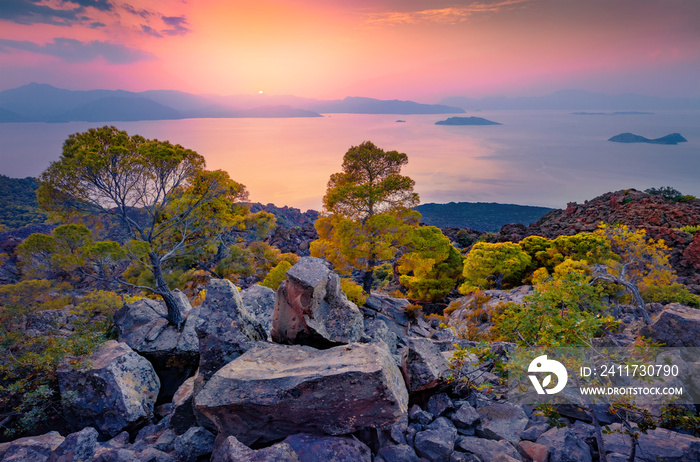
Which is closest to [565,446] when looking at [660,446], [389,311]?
[660,446]

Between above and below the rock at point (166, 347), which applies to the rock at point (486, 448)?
above

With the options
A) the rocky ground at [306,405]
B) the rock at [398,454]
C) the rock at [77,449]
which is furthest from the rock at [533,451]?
the rock at [77,449]

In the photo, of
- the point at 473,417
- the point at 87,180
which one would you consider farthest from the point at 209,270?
the point at 473,417

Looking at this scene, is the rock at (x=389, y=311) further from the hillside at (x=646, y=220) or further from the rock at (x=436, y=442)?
the hillside at (x=646, y=220)

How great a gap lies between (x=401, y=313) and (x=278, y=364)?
19530mm

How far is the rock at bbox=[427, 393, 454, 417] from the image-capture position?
897cm

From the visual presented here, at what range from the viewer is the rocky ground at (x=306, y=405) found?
666cm

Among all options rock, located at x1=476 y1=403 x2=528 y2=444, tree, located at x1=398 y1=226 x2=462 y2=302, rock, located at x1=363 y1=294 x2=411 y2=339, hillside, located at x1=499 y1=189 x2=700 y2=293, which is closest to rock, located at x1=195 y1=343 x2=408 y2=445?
rock, located at x1=476 y1=403 x2=528 y2=444

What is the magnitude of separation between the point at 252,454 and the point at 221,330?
3.93 meters

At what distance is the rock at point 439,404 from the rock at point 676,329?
6.41m

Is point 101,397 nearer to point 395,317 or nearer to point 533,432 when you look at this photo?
point 533,432

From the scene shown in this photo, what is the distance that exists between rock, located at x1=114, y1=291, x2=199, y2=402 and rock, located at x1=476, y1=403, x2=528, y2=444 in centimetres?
1054

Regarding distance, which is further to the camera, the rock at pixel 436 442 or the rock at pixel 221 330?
the rock at pixel 221 330

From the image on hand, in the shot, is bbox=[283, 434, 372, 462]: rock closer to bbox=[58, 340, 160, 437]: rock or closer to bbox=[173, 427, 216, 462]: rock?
bbox=[173, 427, 216, 462]: rock
